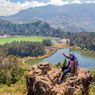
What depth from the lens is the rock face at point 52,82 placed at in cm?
1369

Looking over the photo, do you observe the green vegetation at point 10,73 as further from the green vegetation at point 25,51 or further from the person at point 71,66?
the green vegetation at point 25,51

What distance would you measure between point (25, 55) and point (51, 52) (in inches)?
685

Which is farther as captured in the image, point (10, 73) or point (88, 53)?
point (88, 53)

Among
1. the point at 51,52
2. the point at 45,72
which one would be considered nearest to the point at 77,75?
the point at 45,72

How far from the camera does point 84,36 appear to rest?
186 meters

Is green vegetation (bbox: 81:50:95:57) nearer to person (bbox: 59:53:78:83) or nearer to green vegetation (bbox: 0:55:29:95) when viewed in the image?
green vegetation (bbox: 0:55:29:95)

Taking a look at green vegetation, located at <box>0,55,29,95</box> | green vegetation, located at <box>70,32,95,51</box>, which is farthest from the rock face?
green vegetation, located at <box>70,32,95,51</box>

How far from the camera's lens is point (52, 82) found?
1467 centimetres

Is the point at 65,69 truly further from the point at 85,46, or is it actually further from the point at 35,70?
the point at 85,46

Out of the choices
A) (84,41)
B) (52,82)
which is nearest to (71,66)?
(52,82)

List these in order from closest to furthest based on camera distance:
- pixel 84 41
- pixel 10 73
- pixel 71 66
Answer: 1. pixel 71 66
2. pixel 10 73
3. pixel 84 41

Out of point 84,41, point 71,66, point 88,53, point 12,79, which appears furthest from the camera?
point 84,41

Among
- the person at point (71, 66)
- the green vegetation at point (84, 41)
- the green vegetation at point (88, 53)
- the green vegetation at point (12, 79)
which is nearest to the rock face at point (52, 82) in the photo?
the person at point (71, 66)

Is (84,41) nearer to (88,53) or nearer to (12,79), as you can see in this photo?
(88,53)
